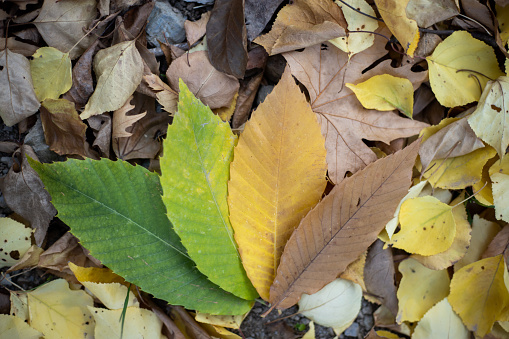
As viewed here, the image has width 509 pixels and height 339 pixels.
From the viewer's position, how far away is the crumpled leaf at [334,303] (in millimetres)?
885

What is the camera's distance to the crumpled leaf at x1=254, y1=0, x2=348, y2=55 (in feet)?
2.68

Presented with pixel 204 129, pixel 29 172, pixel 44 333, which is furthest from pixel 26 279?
pixel 204 129

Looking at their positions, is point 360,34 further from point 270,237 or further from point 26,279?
point 26,279

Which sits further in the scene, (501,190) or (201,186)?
(501,190)

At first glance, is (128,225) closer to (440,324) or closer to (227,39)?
(227,39)

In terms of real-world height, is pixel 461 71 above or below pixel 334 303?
above

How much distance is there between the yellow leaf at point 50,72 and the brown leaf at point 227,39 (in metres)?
0.32

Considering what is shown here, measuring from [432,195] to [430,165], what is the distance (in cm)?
8

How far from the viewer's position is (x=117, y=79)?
83 cm

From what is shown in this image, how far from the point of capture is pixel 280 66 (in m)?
0.89

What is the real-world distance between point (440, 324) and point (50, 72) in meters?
1.08

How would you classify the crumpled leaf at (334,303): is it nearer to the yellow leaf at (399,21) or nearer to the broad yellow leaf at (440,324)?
the broad yellow leaf at (440,324)

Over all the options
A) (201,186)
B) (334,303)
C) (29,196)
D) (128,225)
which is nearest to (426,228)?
(334,303)

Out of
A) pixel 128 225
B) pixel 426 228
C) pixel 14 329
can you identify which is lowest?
pixel 14 329
